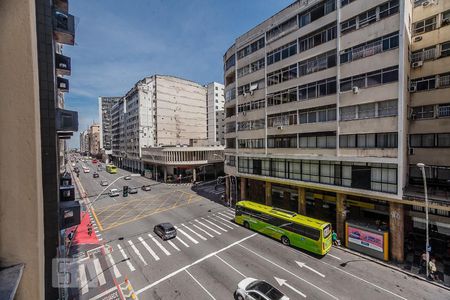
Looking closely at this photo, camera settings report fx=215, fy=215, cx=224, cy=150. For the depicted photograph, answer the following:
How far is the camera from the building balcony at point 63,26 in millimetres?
13290

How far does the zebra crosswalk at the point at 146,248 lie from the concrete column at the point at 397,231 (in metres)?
16.3

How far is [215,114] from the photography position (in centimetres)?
9519

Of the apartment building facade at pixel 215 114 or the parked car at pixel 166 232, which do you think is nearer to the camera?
the parked car at pixel 166 232

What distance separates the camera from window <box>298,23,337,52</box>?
23.0 meters

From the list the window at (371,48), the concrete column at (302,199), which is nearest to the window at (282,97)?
the window at (371,48)

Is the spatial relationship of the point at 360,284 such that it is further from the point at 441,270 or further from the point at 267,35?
the point at 267,35

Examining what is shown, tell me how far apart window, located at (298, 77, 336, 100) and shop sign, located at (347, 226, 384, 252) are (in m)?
14.3

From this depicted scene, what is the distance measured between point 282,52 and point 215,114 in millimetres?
68344

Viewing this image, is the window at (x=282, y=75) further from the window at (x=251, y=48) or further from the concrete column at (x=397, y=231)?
the concrete column at (x=397, y=231)

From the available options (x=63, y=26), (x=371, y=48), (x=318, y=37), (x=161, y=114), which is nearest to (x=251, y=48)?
(x=318, y=37)

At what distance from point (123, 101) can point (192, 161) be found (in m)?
55.1

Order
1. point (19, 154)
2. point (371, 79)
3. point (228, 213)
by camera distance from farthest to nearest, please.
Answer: point (228, 213) < point (371, 79) < point (19, 154)

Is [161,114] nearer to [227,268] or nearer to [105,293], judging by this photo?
[227,268]

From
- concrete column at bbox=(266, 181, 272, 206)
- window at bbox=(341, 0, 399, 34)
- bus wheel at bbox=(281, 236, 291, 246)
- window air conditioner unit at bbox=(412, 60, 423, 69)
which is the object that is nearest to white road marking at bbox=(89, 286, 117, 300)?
bus wheel at bbox=(281, 236, 291, 246)
